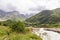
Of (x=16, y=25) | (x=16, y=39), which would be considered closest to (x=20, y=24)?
(x=16, y=25)

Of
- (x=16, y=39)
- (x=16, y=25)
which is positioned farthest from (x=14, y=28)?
(x=16, y=39)

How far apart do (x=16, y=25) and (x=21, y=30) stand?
2.25 meters

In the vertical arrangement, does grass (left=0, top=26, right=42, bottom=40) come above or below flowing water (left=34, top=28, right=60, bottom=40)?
above

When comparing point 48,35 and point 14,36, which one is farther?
point 48,35

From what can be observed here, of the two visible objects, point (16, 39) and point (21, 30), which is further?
point (21, 30)

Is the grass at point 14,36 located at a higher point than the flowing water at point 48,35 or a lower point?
higher

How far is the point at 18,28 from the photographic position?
127 ft

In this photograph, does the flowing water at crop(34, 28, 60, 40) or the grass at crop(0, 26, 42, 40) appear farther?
the flowing water at crop(34, 28, 60, 40)

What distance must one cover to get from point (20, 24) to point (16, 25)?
1.06 metres

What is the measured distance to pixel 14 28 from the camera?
39.6 meters

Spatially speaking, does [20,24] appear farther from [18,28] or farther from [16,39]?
[16,39]

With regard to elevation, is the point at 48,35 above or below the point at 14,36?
below

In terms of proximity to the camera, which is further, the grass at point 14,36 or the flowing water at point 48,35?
the flowing water at point 48,35

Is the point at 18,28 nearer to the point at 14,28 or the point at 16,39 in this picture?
the point at 14,28
